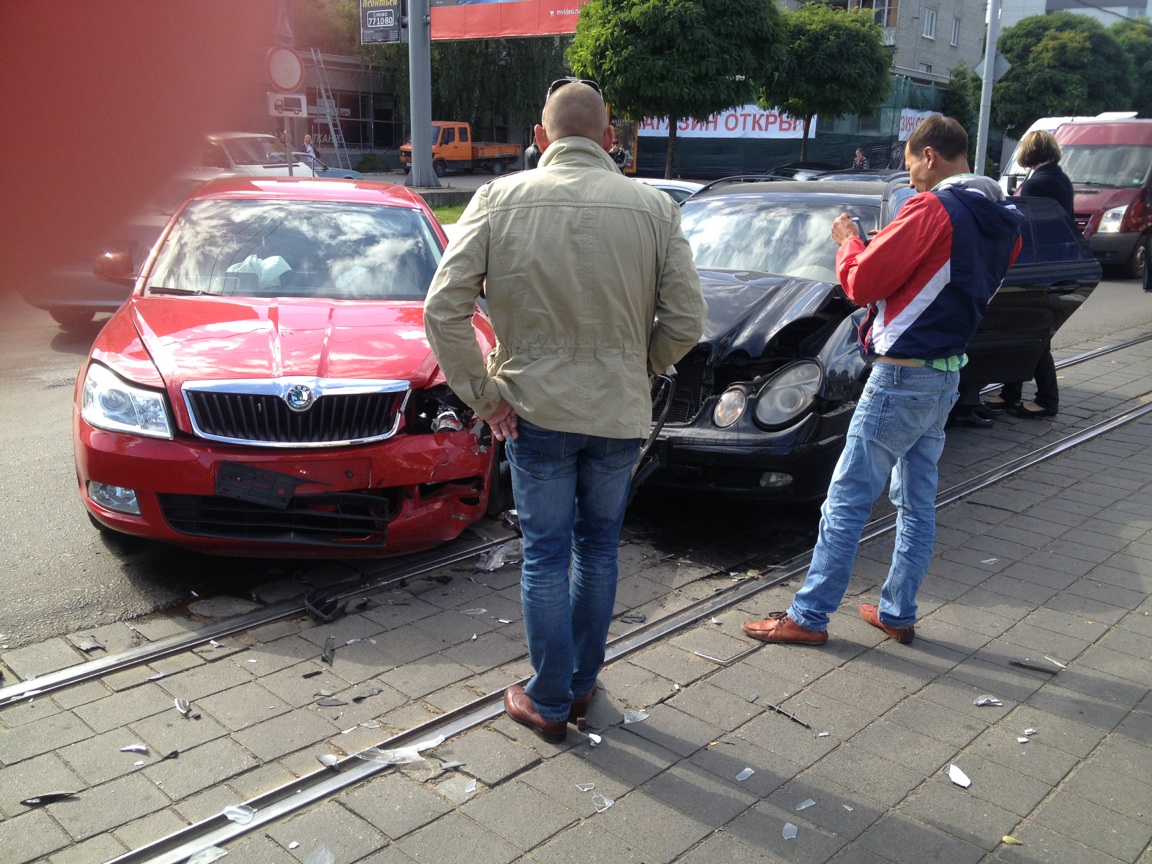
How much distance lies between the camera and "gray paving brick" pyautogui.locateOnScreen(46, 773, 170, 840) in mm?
2840

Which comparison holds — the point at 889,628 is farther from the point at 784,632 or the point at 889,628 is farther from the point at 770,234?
the point at 770,234

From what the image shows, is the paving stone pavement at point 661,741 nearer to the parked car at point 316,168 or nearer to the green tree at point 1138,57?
the parked car at point 316,168

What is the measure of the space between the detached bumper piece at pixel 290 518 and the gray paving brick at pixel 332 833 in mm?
1544

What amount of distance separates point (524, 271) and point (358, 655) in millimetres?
1752

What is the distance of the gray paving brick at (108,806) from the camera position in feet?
9.32

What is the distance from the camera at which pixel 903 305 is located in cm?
375

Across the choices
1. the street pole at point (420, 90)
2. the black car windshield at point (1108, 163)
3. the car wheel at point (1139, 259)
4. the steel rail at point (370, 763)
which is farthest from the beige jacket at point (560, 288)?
the black car windshield at point (1108, 163)

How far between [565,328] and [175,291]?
3.02 metres

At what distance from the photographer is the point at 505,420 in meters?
3.10

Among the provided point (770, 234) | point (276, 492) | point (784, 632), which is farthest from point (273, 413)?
point (770, 234)

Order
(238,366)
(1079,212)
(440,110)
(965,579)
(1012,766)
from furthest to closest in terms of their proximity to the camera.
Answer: (440,110), (1079,212), (965,579), (238,366), (1012,766)

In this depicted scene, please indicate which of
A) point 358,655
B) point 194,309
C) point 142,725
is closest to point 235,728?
point 142,725

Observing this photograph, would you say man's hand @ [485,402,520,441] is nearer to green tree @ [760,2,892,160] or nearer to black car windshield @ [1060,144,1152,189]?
black car windshield @ [1060,144,1152,189]

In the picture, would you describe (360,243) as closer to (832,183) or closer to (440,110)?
(832,183)
